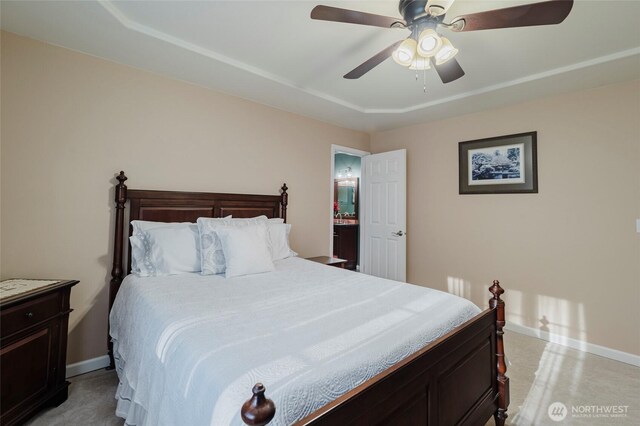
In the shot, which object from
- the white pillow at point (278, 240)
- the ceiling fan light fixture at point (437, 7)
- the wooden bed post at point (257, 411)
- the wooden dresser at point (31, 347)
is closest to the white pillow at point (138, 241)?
the wooden dresser at point (31, 347)

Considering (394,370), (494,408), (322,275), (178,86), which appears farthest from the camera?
(178,86)

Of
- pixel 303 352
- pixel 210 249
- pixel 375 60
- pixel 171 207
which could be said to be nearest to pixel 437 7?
pixel 375 60

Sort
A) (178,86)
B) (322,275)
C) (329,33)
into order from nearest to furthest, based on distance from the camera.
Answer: (329,33) → (322,275) → (178,86)

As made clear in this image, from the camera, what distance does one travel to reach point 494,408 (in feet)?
5.42

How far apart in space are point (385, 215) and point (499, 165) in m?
1.54

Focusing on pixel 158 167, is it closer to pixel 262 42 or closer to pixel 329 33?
pixel 262 42

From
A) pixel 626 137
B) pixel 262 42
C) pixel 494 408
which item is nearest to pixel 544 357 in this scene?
pixel 494 408

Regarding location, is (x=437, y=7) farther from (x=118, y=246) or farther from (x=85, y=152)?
(x=118, y=246)

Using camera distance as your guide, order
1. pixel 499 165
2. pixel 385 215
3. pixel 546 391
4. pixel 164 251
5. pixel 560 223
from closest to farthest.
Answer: pixel 546 391 → pixel 164 251 → pixel 560 223 → pixel 499 165 → pixel 385 215

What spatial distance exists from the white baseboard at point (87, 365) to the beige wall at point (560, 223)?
3613 mm

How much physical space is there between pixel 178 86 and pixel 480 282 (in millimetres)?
Result: 3925

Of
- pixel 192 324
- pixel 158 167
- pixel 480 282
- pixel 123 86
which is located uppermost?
pixel 123 86

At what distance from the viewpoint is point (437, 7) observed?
1.46 meters

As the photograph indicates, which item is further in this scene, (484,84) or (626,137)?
(484,84)
